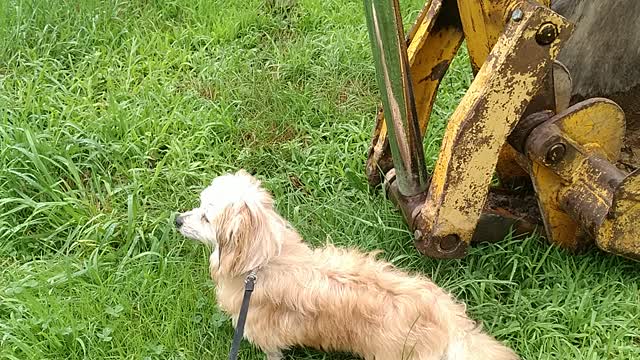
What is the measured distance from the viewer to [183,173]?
3871mm

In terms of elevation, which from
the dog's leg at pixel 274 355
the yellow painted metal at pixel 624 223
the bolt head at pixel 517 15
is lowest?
the dog's leg at pixel 274 355

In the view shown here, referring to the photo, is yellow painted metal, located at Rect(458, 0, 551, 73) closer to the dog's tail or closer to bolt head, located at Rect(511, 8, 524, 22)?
bolt head, located at Rect(511, 8, 524, 22)

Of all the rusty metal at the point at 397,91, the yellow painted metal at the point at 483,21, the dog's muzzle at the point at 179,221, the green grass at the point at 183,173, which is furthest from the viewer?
the green grass at the point at 183,173

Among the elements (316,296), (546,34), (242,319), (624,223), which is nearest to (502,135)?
(546,34)

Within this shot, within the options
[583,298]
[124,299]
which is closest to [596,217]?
[583,298]

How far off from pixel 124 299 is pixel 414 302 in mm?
1266

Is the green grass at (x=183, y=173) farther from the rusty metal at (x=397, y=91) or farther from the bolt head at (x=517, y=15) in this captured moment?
the bolt head at (x=517, y=15)

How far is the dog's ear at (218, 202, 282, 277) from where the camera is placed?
9.18ft

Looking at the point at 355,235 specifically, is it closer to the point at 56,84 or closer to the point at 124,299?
the point at 124,299

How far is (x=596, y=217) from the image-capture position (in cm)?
291

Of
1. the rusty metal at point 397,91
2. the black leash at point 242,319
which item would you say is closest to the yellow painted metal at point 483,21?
the rusty metal at point 397,91

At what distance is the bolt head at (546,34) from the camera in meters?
2.61

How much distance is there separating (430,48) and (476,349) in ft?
4.29

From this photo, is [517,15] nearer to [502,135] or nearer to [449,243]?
[502,135]
